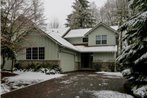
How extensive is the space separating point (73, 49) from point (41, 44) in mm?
4048

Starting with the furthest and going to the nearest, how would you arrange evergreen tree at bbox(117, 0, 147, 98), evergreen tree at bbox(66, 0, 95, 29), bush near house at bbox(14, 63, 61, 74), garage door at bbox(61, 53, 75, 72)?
evergreen tree at bbox(66, 0, 95, 29) < garage door at bbox(61, 53, 75, 72) < bush near house at bbox(14, 63, 61, 74) < evergreen tree at bbox(117, 0, 147, 98)

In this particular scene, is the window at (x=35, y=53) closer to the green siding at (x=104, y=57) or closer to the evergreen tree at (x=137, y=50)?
the green siding at (x=104, y=57)

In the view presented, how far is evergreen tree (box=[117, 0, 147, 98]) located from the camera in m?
8.28

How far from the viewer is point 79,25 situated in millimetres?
41656

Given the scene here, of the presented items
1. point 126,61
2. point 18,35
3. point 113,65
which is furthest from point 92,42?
point 126,61

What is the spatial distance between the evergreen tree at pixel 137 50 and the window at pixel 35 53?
13.0m

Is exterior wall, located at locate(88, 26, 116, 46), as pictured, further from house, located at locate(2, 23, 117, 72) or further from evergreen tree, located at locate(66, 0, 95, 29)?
evergreen tree, located at locate(66, 0, 95, 29)

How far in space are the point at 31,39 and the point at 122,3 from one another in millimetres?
14222

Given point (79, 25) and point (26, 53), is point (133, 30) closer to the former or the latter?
point (26, 53)

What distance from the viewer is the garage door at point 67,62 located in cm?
2161

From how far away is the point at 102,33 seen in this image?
90.5 ft

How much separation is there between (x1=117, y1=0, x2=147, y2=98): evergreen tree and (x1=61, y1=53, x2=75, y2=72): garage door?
39.0ft

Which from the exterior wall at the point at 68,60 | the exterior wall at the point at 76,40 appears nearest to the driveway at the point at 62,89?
the exterior wall at the point at 68,60

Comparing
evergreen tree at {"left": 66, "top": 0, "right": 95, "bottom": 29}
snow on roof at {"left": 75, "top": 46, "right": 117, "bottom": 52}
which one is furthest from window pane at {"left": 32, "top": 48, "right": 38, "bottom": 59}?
evergreen tree at {"left": 66, "top": 0, "right": 95, "bottom": 29}
